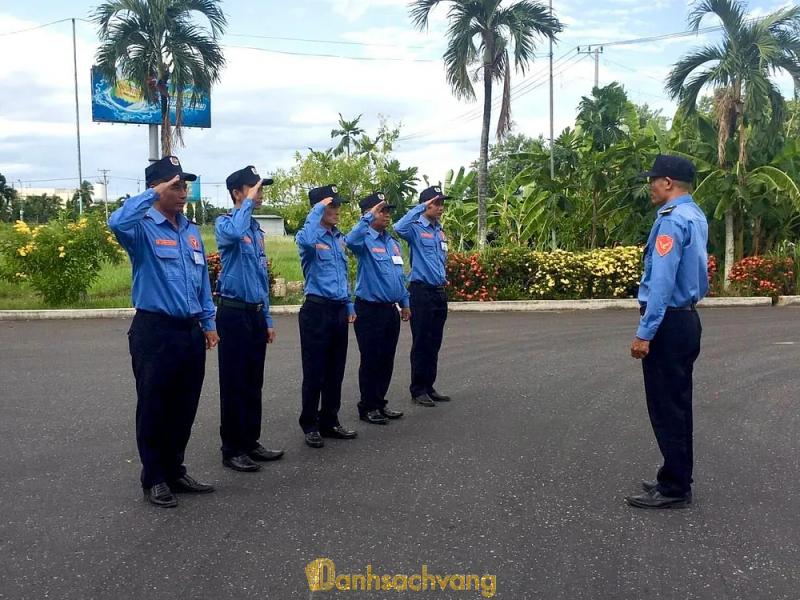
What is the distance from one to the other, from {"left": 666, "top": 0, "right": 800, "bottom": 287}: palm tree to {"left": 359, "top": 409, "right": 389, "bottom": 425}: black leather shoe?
1200cm

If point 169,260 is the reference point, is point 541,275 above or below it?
below

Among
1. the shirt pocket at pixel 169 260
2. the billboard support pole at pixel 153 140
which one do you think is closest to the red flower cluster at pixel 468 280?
the shirt pocket at pixel 169 260

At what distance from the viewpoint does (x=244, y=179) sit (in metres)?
5.01

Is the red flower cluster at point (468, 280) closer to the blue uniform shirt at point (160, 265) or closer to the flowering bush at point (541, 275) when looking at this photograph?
the flowering bush at point (541, 275)

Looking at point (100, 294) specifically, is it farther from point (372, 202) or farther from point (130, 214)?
point (130, 214)

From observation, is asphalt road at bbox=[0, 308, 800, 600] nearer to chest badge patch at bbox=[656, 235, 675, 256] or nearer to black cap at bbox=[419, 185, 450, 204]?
chest badge patch at bbox=[656, 235, 675, 256]

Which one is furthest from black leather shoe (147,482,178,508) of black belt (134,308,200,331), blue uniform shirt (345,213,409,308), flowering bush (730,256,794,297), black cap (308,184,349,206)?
flowering bush (730,256,794,297)

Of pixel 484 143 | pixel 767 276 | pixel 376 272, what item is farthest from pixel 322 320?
pixel 767 276

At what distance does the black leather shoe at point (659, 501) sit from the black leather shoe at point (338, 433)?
7.36ft

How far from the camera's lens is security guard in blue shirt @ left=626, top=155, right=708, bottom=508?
422 cm

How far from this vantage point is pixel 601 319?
42.5 feet

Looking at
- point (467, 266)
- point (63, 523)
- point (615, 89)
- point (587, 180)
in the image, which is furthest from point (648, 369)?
point (615, 89)

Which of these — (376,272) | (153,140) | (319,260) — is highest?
(153,140)

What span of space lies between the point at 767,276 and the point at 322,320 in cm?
1244
